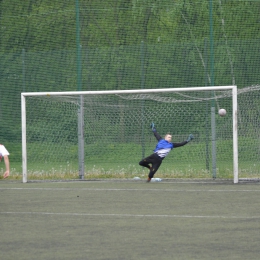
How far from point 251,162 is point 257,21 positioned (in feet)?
14.8

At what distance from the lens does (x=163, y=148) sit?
17.5 metres

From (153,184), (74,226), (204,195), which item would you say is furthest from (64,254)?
(153,184)

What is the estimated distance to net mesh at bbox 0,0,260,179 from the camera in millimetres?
20188

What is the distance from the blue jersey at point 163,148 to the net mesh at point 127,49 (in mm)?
2584

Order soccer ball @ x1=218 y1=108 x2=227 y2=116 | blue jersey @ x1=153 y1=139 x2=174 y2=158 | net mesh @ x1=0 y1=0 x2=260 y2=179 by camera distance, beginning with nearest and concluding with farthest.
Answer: soccer ball @ x1=218 y1=108 x2=227 y2=116, blue jersey @ x1=153 y1=139 x2=174 y2=158, net mesh @ x1=0 y1=0 x2=260 y2=179

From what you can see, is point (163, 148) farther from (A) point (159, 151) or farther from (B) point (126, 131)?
(B) point (126, 131)

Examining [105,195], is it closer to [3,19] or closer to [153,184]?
[153,184]

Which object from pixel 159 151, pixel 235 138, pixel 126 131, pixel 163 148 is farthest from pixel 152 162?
pixel 235 138

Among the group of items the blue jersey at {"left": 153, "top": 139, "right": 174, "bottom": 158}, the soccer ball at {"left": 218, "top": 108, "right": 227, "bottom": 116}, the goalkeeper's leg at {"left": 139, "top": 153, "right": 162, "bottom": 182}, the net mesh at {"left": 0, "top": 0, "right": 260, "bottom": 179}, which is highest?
the net mesh at {"left": 0, "top": 0, "right": 260, "bottom": 179}

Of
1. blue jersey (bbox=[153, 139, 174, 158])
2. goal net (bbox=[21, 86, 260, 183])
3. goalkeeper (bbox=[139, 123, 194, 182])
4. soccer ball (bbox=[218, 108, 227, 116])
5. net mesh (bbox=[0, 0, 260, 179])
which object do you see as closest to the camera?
soccer ball (bbox=[218, 108, 227, 116])

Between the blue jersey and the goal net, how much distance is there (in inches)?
41.3

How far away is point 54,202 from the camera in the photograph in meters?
12.7

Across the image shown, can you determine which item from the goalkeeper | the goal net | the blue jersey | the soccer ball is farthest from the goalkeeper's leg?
the soccer ball

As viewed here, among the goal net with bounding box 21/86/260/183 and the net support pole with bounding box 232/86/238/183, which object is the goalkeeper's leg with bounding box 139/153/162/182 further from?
the net support pole with bounding box 232/86/238/183
